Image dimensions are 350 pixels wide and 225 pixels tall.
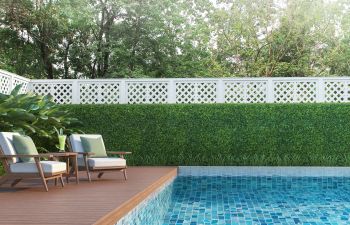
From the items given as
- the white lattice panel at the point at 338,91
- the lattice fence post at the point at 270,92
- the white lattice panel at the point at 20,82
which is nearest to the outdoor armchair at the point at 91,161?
the white lattice panel at the point at 20,82

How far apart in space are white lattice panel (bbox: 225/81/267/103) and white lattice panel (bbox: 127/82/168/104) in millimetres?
1491

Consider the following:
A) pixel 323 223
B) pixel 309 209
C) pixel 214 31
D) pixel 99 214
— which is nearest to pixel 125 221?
pixel 99 214

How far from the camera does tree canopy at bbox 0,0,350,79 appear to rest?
55.8 ft

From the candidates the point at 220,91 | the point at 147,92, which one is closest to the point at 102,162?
the point at 147,92

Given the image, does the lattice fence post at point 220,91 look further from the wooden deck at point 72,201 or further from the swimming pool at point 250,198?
the wooden deck at point 72,201

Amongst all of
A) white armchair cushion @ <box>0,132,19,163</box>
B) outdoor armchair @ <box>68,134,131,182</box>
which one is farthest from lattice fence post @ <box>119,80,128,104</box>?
white armchair cushion @ <box>0,132,19,163</box>

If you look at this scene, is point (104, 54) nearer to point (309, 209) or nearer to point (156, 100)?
point (156, 100)

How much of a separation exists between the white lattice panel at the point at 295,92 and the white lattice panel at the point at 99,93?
379cm

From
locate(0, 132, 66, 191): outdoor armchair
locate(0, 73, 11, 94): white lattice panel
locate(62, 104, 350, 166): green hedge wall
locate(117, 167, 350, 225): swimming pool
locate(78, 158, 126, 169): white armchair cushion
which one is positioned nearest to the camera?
locate(117, 167, 350, 225): swimming pool

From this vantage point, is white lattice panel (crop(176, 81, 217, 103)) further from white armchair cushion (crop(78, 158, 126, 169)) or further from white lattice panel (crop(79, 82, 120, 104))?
white armchair cushion (crop(78, 158, 126, 169))

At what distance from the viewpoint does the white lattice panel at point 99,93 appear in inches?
507

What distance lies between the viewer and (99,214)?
4457mm

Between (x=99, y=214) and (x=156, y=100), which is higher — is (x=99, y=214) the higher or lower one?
the lower one

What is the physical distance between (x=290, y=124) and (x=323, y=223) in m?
6.26
